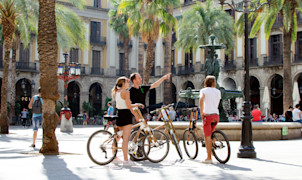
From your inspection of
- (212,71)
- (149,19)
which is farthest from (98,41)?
(212,71)

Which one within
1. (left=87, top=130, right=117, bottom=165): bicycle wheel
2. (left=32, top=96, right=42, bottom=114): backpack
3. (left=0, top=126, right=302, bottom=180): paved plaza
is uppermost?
Result: (left=32, top=96, right=42, bottom=114): backpack

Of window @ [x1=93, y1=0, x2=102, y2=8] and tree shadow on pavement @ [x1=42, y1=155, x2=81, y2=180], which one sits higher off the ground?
window @ [x1=93, y1=0, x2=102, y2=8]

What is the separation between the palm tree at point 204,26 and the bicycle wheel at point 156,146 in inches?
1015

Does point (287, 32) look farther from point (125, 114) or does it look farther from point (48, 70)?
point (125, 114)

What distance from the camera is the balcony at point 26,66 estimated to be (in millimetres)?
39625

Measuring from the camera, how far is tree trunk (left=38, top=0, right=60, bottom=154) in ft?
30.4

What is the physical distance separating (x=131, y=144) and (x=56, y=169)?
5.08 feet

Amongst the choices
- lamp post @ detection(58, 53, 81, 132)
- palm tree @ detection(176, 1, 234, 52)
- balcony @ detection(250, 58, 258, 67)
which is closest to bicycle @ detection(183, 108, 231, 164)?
lamp post @ detection(58, 53, 81, 132)

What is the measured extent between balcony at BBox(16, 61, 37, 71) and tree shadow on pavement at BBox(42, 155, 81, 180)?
33.0 m

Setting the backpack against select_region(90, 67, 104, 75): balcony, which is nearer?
the backpack

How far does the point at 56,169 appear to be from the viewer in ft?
22.1

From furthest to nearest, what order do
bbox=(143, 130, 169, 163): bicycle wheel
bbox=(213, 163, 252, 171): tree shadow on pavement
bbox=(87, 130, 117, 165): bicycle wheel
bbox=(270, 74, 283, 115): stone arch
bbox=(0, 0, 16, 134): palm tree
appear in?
1. bbox=(270, 74, 283, 115): stone arch
2. bbox=(0, 0, 16, 134): palm tree
3. bbox=(143, 130, 169, 163): bicycle wheel
4. bbox=(87, 130, 117, 165): bicycle wheel
5. bbox=(213, 163, 252, 171): tree shadow on pavement

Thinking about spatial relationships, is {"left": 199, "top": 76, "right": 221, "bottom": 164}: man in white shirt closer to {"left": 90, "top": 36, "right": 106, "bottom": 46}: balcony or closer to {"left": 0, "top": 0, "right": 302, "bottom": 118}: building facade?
{"left": 0, "top": 0, "right": 302, "bottom": 118}: building facade

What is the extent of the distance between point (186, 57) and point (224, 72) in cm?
584
